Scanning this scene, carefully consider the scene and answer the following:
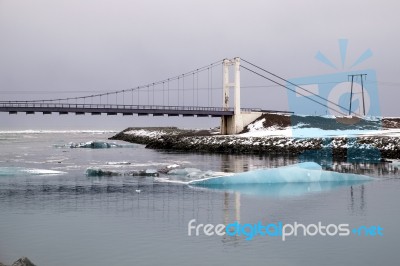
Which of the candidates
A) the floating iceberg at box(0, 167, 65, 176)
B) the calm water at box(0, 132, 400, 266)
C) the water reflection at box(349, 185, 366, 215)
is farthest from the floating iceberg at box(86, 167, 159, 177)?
the water reflection at box(349, 185, 366, 215)

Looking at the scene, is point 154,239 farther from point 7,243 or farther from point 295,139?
point 295,139

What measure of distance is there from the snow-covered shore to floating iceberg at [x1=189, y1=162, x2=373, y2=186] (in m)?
17.7

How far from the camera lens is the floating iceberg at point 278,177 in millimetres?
22688

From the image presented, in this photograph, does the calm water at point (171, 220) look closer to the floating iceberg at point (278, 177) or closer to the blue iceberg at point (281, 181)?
the blue iceberg at point (281, 181)

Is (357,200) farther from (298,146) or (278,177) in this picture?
(298,146)

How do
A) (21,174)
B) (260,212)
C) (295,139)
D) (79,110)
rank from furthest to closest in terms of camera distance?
(79,110), (295,139), (21,174), (260,212)

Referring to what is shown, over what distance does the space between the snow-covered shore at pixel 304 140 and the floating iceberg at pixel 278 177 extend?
58.1ft

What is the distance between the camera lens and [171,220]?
1507 centimetres

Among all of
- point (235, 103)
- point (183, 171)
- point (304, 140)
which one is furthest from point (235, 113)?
point (183, 171)

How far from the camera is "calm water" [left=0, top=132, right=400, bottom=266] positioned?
11.2 m

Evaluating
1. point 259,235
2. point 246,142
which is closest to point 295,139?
point 246,142

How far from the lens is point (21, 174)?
27.3 meters

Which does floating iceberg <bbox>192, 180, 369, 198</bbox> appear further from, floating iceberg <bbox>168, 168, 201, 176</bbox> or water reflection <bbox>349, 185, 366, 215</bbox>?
floating iceberg <bbox>168, 168, 201, 176</bbox>

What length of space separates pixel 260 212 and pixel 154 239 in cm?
452
